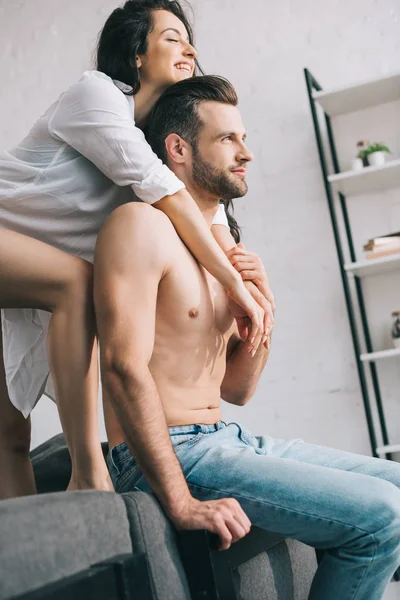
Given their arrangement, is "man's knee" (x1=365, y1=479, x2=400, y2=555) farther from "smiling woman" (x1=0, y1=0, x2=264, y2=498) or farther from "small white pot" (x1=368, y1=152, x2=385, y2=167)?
"small white pot" (x1=368, y1=152, x2=385, y2=167)

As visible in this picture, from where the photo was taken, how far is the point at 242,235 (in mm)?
3824

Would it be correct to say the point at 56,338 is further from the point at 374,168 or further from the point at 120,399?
the point at 374,168

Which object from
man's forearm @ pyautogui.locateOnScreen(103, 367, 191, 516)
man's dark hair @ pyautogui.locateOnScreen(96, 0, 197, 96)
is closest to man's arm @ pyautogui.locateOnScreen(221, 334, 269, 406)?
man's forearm @ pyautogui.locateOnScreen(103, 367, 191, 516)

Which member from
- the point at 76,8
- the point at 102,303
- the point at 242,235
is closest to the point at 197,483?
the point at 102,303

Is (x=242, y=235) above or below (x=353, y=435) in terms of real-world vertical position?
above

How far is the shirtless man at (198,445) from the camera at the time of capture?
1.42 metres

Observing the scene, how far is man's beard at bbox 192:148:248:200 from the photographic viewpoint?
198cm

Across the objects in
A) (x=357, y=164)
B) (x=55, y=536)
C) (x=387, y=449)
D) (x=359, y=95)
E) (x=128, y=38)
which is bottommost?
(x=387, y=449)

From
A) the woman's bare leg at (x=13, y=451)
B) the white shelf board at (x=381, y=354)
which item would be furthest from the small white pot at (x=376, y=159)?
the woman's bare leg at (x=13, y=451)

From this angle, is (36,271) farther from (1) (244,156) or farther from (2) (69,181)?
(1) (244,156)

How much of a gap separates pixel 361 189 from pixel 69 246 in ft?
6.72

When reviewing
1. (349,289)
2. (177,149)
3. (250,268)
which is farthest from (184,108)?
(349,289)

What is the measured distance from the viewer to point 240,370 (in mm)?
2061

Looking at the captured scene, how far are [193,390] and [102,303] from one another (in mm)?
297
